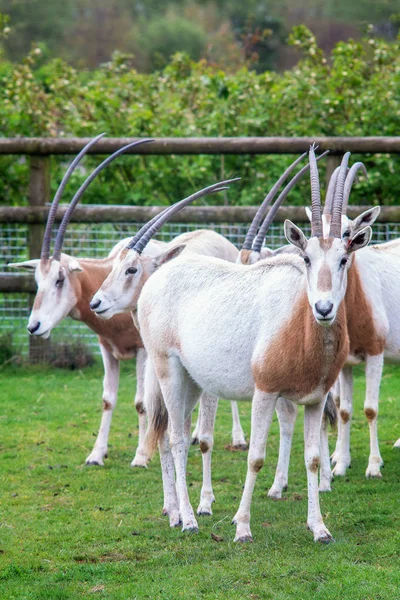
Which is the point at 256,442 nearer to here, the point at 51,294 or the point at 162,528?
the point at 162,528

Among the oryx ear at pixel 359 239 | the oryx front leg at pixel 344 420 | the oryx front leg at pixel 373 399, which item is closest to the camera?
the oryx ear at pixel 359 239

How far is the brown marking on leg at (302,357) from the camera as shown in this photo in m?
4.93


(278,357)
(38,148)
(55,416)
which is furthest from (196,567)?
(38,148)

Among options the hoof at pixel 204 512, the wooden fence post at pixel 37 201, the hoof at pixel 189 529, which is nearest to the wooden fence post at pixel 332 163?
the wooden fence post at pixel 37 201

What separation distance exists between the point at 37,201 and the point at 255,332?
5.54m

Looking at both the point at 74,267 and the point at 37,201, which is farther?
the point at 37,201

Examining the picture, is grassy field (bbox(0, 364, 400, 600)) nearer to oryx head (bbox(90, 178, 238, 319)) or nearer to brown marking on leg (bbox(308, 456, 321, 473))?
brown marking on leg (bbox(308, 456, 321, 473))

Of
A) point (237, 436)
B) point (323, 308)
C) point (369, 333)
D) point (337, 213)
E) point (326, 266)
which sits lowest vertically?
point (237, 436)

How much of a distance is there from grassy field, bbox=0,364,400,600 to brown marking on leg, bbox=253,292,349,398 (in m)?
0.85

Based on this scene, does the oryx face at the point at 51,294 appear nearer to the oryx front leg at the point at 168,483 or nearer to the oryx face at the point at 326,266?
the oryx front leg at the point at 168,483

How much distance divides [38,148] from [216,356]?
548 centimetres

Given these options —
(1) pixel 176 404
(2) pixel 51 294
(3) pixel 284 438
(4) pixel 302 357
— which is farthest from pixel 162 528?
(2) pixel 51 294

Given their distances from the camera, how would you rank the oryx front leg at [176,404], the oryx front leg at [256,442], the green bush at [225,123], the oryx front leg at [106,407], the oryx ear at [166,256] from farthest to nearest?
the green bush at [225,123], the oryx front leg at [106,407], the oryx ear at [166,256], the oryx front leg at [176,404], the oryx front leg at [256,442]

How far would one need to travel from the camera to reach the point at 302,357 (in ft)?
16.2
